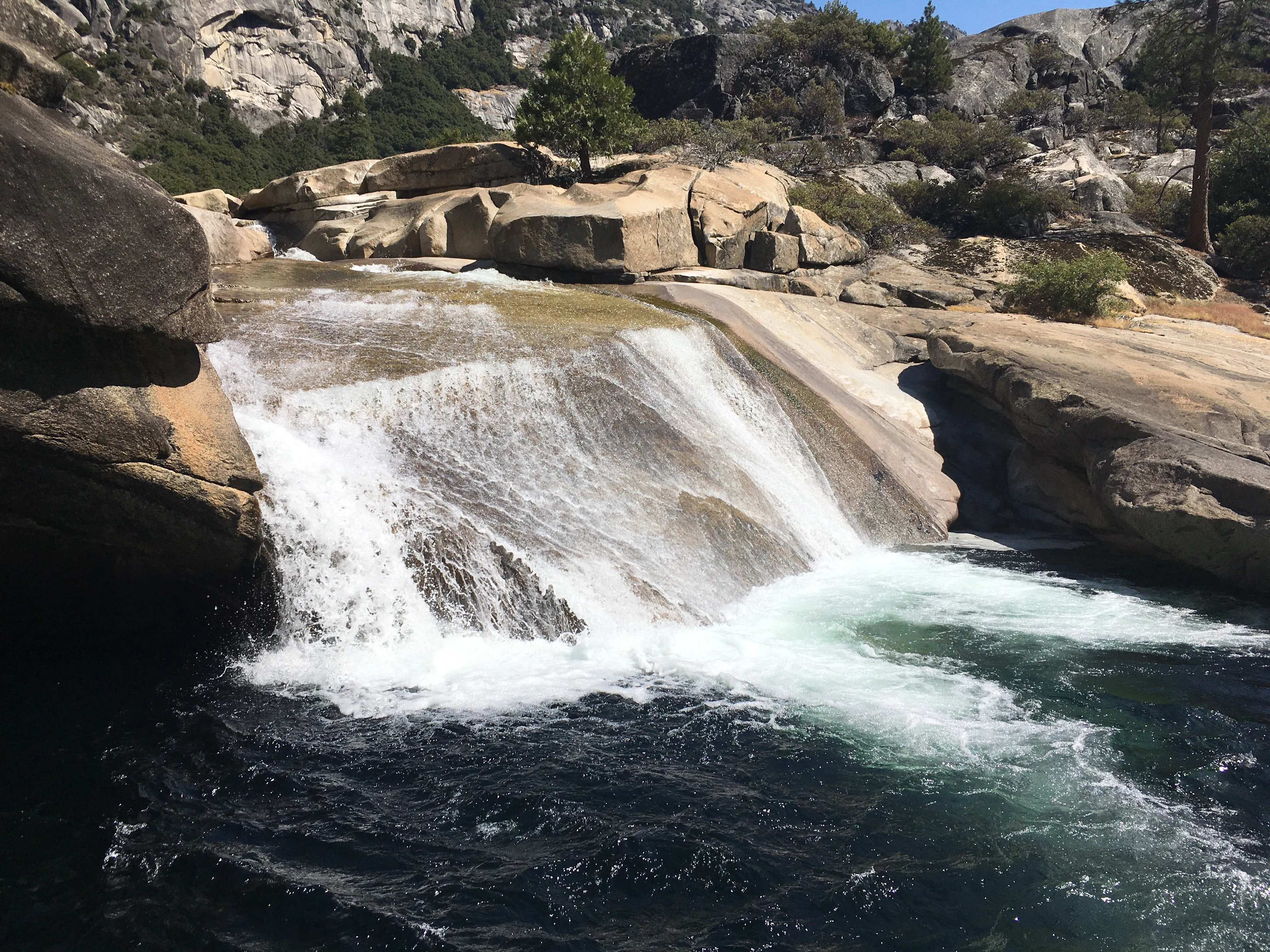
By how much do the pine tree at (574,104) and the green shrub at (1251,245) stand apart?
16757 mm

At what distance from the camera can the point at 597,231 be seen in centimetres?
1606

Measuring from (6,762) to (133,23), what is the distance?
264 feet

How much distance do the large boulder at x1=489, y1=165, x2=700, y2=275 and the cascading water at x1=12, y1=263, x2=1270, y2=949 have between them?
458 cm

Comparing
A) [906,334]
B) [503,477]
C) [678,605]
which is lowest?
[678,605]

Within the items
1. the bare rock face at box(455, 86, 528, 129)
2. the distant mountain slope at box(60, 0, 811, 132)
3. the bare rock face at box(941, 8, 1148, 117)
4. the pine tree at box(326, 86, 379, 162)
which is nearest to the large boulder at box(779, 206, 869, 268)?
the bare rock face at box(941, 8, 1148, 117)

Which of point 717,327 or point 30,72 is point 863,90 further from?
point 30,72

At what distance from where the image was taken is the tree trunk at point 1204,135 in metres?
22.7

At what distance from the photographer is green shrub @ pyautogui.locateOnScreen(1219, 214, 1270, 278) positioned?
2206cm

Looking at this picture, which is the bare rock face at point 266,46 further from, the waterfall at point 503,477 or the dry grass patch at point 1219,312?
the dry grass patch at point 1219,312

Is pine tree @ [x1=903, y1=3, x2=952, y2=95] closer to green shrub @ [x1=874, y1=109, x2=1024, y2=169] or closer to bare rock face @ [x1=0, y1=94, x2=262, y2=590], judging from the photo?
green shrub @ [x1=874, y1=109, x2=1024, y2=169]

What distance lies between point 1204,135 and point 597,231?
18.4 meters

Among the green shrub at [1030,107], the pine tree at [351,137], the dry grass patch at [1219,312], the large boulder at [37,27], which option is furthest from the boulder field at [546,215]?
the pine tree at [351,137]

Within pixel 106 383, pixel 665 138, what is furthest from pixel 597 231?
pixel 665 138

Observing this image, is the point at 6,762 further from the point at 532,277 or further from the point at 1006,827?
the point at 532,277
